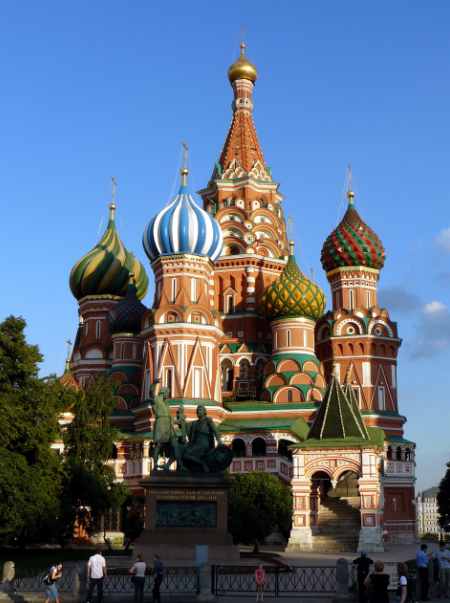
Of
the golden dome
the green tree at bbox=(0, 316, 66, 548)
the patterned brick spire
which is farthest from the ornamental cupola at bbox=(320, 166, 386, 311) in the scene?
the green tree at bbox=(0, 316, 66, 548)

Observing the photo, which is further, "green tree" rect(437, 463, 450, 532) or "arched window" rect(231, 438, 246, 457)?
"green tree" rect(437, 463, 450, 532)

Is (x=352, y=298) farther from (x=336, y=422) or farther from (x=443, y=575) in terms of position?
(x=443, y=575)

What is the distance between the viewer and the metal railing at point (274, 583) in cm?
1538

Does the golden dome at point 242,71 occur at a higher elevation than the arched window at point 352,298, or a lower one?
higher

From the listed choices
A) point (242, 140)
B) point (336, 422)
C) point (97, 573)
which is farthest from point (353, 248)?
point (97, 573)

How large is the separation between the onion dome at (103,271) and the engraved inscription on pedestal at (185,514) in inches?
1022

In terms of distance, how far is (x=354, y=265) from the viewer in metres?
42.0

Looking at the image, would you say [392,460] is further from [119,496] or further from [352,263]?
[119,496]

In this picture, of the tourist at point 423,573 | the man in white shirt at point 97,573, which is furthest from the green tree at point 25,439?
the tourist at point 423,573

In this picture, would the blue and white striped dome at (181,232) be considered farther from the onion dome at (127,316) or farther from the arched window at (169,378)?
the arched window at (169,378)

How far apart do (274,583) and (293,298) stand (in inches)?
928

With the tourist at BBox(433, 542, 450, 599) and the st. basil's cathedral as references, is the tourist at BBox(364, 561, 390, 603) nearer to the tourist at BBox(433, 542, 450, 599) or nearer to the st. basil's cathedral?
the tourist at BBox(433, 542, 450, 599)

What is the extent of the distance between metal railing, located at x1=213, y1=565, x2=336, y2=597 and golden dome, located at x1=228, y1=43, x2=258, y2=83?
116ft

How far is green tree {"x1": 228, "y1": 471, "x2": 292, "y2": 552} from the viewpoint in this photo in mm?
25375
